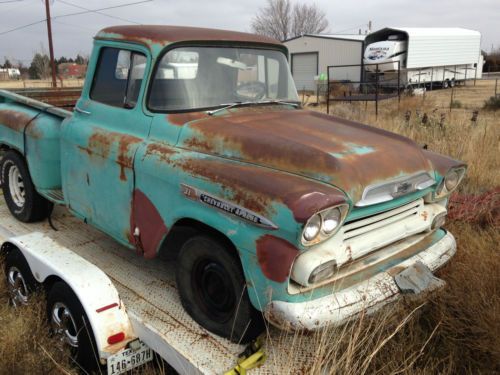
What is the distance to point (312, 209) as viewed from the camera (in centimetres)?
199

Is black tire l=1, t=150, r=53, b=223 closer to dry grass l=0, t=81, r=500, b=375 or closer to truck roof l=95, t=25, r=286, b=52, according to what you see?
dry grass l=0, t=81, r=500, b=375

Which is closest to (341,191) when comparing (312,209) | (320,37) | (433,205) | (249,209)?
(312,209)

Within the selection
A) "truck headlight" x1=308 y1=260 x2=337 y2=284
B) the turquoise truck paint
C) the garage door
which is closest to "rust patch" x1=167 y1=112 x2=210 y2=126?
the turquoise truck paint

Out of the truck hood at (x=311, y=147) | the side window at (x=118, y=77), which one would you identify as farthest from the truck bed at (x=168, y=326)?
the side window at (x=118, y=77)

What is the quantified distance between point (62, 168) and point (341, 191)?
7.83 ft

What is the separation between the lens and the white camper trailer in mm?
25453

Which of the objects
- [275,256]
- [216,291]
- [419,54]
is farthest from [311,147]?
[419,54]

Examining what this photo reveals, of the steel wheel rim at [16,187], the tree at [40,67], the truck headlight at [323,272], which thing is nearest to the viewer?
the truck headlight at [323,272]

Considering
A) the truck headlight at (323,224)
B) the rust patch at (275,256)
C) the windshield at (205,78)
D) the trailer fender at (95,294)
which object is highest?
the windshield at (205,78)

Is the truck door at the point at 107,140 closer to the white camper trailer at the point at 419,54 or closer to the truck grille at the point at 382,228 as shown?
the truck grille at the point at 382,228

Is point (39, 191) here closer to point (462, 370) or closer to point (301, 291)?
point (301, 291)

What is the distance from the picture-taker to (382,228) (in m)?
2.56

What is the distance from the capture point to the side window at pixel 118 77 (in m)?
3.07

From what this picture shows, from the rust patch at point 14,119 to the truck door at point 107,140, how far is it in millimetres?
759
